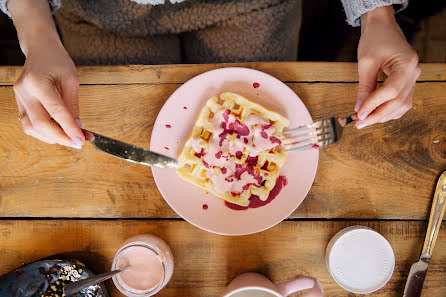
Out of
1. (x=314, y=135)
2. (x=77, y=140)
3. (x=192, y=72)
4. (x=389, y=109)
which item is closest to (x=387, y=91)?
(x=389, y=109)

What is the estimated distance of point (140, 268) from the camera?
0.94 meters

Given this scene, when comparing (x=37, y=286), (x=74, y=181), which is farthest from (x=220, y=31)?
(x=37, y=286)

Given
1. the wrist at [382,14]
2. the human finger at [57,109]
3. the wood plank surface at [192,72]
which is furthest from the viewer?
the wood plank surface at [192,72]

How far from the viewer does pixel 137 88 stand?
1015 mm

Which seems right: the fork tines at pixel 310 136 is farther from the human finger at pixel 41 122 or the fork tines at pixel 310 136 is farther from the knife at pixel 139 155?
the human finger at pixel 41 122

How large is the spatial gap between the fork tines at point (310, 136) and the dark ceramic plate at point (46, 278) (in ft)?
2.24

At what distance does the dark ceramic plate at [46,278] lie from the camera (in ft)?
3.10

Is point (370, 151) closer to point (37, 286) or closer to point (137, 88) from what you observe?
point (137, 88)

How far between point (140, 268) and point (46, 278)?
273 mm

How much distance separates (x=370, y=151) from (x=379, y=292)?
0.43 meters

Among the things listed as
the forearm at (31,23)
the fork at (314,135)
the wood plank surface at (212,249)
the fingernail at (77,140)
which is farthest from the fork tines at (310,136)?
the forearm at (31,23)

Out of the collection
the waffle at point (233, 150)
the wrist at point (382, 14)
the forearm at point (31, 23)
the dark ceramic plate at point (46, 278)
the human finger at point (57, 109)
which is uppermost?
the wrist at point (382, 14)

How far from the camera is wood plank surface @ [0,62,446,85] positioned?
101 centimetres

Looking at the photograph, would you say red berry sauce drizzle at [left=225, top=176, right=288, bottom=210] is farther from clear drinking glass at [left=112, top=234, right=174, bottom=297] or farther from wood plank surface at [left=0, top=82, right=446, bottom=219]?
clear drinking glass at [left=112, top=234, right=174, bottom=297]
